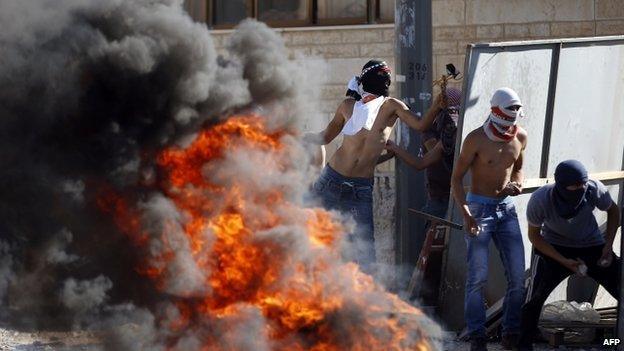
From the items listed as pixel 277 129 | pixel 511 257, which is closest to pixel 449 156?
pixel 511 257

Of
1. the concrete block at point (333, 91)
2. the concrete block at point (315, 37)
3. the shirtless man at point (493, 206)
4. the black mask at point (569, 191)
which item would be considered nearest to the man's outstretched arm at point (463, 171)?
the shirtless man at point (493, 206)

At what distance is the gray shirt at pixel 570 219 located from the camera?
8.58 meters

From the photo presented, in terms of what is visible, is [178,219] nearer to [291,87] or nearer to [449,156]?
[291,87]

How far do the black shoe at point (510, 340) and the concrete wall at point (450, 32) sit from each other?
19.4ft

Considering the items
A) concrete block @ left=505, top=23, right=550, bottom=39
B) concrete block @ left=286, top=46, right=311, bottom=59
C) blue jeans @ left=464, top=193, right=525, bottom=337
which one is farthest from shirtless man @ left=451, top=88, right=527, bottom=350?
concrete block @ left=286, top=46, right=311, bottom=59

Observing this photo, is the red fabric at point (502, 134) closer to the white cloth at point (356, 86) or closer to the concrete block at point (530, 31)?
the white cloth at point (356, 86)

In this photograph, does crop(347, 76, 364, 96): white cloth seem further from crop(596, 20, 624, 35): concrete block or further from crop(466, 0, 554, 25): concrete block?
crop(596, 20, 624, 35): concrete block

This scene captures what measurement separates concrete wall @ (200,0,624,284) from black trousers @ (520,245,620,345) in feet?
19.2

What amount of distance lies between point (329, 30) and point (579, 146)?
670cm

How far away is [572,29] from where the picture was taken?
15.3 meters

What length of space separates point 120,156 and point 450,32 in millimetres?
9290

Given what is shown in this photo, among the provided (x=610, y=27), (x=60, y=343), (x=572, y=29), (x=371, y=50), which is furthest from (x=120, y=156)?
(x=610, y=27)

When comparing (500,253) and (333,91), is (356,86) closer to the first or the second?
(500,253)

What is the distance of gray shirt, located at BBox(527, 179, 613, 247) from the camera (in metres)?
8.58
